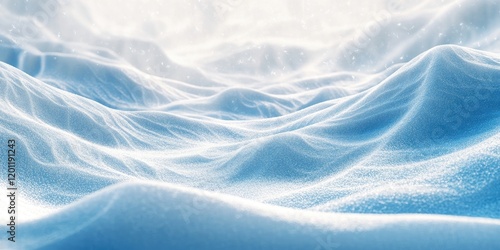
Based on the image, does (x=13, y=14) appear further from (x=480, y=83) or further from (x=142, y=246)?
(x=142, y=246)

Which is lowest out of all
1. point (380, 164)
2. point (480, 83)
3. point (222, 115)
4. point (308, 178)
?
point (222, 115)

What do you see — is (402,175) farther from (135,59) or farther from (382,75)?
(135,59)

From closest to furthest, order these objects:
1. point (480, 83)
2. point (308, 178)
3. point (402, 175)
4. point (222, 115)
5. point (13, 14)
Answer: point (402, 175) < point (308, 178) < point (480, 83) < point (222, 115) < point (13, 14)

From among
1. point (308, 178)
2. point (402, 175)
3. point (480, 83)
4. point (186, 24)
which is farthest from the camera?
point (186, 24)

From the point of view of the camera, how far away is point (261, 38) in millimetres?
15742

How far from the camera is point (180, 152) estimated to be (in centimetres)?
465

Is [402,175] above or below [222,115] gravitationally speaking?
above

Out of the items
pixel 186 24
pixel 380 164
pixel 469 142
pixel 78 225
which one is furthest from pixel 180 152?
pixel 186 24

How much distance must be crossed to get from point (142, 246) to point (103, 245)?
13 cm

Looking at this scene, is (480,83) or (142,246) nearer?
(142,246)

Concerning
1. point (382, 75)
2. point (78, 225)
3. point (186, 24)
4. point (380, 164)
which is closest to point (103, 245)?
point (78, 225)

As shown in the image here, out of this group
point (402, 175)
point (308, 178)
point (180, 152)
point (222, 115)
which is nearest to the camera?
point (402, 175)

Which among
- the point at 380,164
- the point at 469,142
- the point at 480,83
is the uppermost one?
the point at 480,83

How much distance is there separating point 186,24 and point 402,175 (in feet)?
44.6
